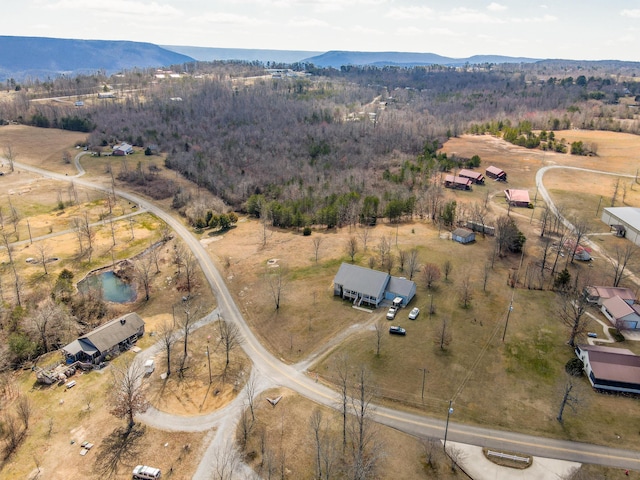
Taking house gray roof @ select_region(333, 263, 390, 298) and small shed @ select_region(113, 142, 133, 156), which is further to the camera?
small shed @ select_region(113, 142, 133, 156)

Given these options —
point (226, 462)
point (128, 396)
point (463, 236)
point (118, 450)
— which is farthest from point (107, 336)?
point (463, 236)

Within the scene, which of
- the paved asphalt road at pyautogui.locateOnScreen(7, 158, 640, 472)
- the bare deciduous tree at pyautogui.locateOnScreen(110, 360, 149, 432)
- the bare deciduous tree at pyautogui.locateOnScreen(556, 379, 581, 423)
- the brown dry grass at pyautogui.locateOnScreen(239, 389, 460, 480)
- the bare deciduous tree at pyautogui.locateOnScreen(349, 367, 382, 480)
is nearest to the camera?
the bare deciduous tree at pyautogui.locateOnScreen(349, 367, 382, 480)

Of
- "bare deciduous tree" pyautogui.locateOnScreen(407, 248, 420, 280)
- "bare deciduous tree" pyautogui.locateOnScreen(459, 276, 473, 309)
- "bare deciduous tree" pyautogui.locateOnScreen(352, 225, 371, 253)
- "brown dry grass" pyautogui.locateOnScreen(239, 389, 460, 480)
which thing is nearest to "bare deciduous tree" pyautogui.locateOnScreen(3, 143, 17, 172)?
"bare deciduous tree" pyautogui.locateOnScreen(352, 225, 371, 253)

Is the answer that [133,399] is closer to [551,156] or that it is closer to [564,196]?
[564,196]

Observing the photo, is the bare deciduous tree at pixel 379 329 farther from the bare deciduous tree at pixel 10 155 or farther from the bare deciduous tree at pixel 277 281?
the bare deciduous tree at pixel 10 155

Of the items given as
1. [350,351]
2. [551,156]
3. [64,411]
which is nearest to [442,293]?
[350,351]

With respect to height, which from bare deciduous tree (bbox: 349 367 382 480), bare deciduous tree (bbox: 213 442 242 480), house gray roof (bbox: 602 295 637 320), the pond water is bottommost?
the pond water

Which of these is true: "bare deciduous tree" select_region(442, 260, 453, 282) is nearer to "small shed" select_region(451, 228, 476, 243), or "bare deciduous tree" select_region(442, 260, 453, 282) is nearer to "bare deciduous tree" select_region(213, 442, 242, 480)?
"small shed" select_region(451, 228, 476, 243)
